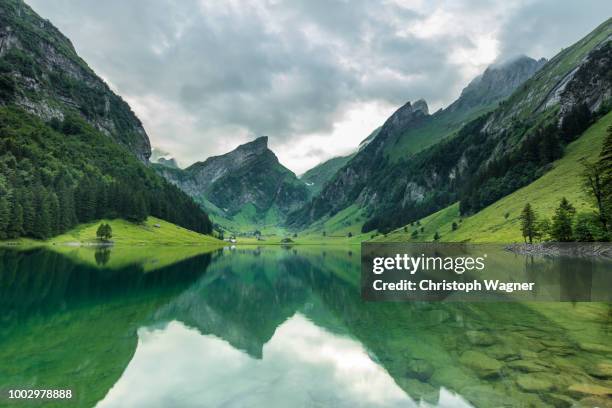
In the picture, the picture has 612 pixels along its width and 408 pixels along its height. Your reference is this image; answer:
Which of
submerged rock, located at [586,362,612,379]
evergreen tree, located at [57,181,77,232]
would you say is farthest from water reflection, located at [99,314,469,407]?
evergreen tree, located at [57,181,77,232]

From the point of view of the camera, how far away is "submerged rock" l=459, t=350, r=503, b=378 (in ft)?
59.4

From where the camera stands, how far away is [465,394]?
1595 centimetres

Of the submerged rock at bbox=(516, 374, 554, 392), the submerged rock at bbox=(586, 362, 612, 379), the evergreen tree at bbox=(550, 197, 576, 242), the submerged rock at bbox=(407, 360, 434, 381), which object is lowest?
the submerged rock at bbox=(407, 360, 434, 381)

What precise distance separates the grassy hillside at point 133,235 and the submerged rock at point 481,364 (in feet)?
424

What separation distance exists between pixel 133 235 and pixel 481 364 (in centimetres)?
15166

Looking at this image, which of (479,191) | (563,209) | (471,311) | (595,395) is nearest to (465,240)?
(563,209)

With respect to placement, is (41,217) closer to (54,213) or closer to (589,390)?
(54,213)

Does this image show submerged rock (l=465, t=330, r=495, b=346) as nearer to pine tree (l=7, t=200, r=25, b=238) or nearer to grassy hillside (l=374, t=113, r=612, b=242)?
grassy hillside (l=374, t=113, r=612, b=242)

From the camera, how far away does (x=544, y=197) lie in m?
118

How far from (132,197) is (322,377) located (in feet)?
546

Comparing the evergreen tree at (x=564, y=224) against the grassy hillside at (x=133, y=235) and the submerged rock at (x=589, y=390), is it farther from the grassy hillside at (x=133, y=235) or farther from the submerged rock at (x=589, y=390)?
the grassy hillside at (x=133, y=235)

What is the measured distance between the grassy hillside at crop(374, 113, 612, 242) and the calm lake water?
8410cm

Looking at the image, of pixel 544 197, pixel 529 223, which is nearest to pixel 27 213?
pixel 529 223

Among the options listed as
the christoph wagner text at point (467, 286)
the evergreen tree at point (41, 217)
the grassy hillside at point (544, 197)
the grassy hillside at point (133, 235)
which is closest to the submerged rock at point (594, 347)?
the christoph wagner text at point (467, 286)
